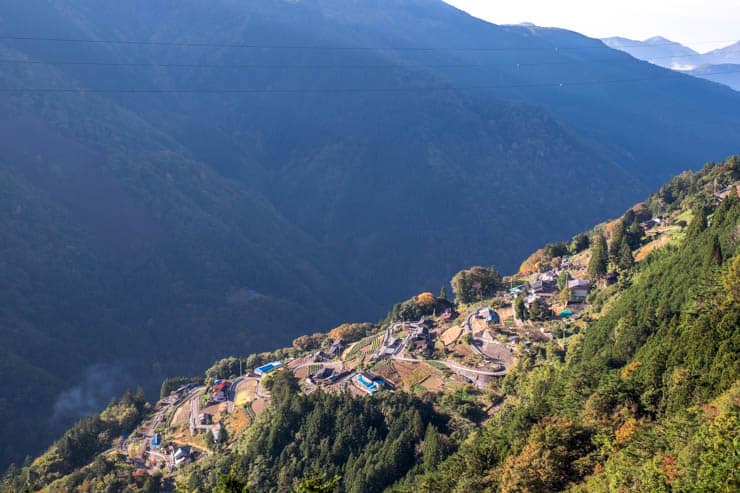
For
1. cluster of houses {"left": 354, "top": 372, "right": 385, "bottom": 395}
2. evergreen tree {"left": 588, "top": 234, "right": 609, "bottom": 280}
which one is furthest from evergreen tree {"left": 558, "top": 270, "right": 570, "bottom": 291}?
cluster of houses {"left": 354, "top": 372, "right": 385, "bottom": 395}

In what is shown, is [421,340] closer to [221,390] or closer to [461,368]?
[461,368]

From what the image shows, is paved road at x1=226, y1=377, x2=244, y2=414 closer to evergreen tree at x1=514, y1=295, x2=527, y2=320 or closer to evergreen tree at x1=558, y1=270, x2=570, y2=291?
evergreen tree at x1=514, y1=295, x2=527, y2=320

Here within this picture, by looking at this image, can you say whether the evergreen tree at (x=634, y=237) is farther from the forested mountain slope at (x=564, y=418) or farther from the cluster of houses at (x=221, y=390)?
the cluster of houses at (x=221, y=390)

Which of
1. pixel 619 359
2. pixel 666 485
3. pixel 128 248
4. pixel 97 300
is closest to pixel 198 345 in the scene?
pixel 97 300

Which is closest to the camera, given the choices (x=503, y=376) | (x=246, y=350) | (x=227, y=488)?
(x=227, y=488)

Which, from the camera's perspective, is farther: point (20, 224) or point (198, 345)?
point (20, 224)

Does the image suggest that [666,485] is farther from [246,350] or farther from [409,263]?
[409,263]

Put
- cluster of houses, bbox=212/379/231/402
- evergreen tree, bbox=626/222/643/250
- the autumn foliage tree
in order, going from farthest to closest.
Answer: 1. the autumn foliage tree
2. cluster of houses, bbox=212/379/231/402
3. evergreen tree, bbox=626/222/643/250

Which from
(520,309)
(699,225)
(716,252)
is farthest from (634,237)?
(716,252)
